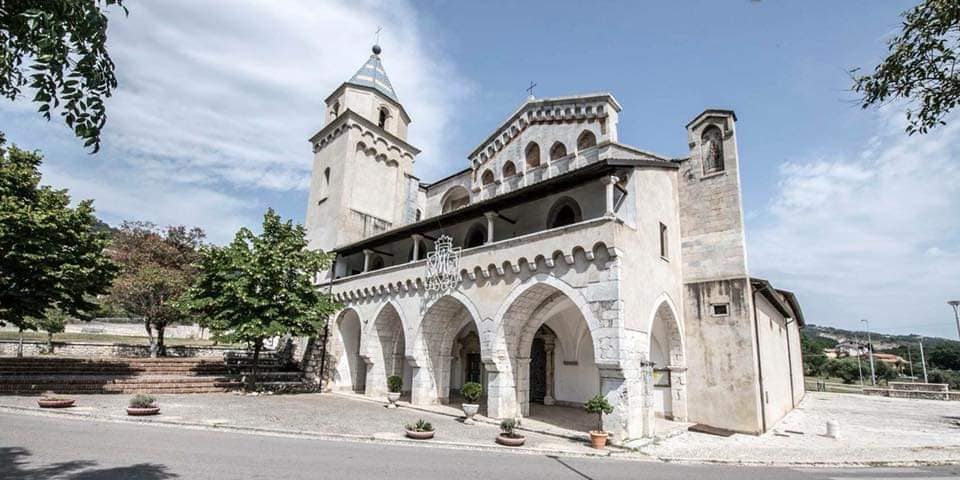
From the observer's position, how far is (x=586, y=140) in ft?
63.6

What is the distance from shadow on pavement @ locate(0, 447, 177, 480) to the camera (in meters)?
6.54

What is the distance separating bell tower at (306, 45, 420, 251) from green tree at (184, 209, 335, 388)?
517 cm

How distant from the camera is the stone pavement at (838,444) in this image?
35.1ft

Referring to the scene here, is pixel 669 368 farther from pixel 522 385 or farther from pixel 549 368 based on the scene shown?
pixel 522 385

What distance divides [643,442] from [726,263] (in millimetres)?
7388

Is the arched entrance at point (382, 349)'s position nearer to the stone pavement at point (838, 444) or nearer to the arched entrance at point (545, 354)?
the arched entrance at point (545, 354)

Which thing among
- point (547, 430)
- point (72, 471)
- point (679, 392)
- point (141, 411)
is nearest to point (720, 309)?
point (679, 392)

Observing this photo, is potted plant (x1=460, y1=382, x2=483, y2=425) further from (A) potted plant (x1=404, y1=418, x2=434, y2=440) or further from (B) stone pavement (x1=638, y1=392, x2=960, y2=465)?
(B) stone pavement (x1=638, y1=392, x2=960, y2=465)

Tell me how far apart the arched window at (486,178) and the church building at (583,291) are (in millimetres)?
122

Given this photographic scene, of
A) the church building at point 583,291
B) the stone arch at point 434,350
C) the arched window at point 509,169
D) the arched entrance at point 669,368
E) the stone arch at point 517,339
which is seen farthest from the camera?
the arched window at point 509,169

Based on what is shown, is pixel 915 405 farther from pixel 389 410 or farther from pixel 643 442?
pixel 389 410

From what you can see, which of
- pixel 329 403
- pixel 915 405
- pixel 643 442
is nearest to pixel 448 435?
pixel 643 442

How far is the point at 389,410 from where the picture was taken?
54.6 ft

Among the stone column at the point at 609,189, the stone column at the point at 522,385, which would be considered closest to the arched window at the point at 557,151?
the stone column at the point at 609,189
